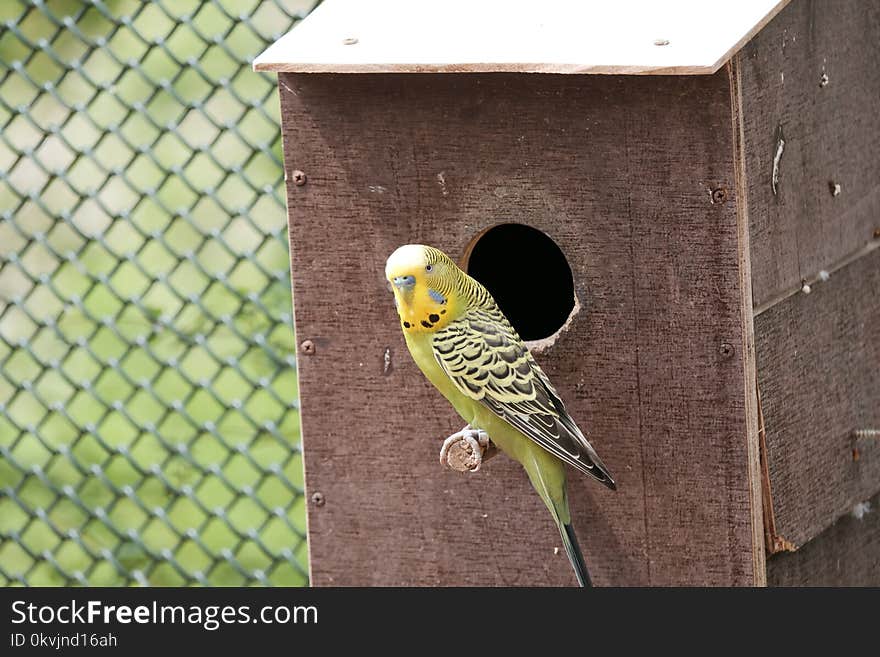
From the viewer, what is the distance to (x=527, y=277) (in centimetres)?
292

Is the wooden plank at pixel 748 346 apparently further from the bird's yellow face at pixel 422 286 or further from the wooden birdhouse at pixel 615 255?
the bird's yellow face at pixel 422 286

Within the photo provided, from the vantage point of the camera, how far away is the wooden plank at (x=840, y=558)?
2623mm

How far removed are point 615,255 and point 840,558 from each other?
81cm

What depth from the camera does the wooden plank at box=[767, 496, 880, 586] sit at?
2623 mm

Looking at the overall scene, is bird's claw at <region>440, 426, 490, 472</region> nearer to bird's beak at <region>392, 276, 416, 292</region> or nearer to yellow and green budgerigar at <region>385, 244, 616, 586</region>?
yellow and green budgerigar at <region>385, 244, 616, 586</region>

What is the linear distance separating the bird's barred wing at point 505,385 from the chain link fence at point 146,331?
4.63 feet

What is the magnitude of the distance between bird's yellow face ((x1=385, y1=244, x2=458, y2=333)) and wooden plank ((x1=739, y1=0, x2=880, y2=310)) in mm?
455

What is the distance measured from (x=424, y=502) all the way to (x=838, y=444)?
2.32 ft

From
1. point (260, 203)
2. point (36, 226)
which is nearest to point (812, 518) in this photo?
point (260, 203)

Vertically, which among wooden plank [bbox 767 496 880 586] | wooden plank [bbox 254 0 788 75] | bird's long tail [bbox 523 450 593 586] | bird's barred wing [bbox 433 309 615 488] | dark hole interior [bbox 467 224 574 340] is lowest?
wooden plank [bbox 767 496 880 586]

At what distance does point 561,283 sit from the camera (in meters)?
2.92

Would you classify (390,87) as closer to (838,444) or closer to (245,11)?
(838,444)

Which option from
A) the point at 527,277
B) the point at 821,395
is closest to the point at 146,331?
the point at 527,277

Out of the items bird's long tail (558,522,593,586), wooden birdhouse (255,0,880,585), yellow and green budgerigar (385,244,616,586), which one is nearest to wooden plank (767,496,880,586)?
wooden birdhouse (255,0,880,585)
